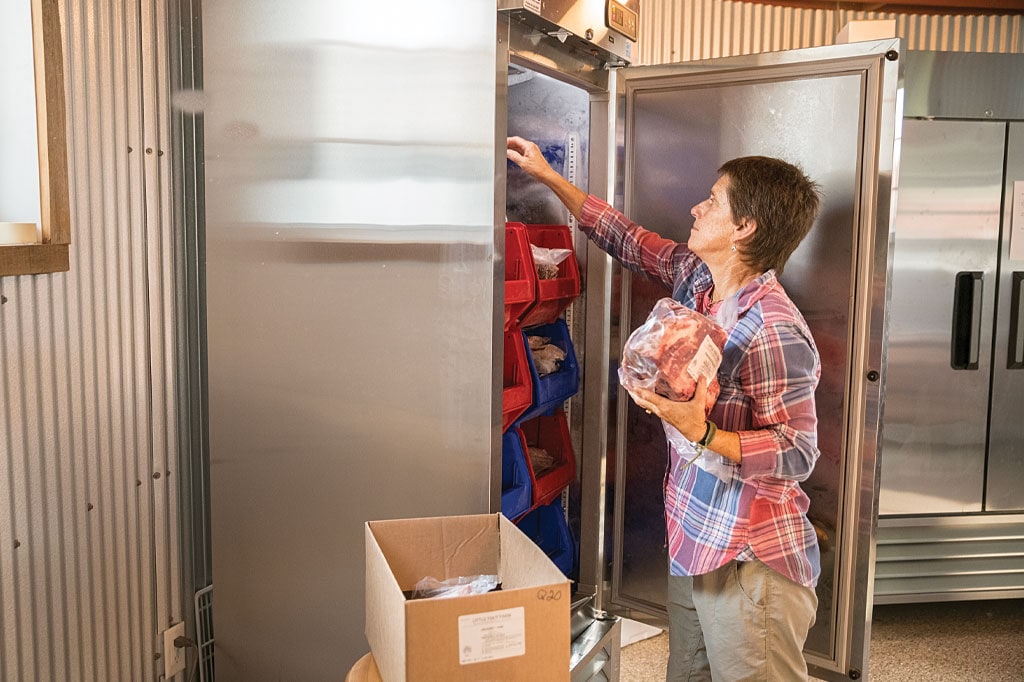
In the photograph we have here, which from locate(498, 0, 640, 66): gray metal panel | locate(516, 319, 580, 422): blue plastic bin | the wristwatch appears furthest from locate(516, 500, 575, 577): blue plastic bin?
locate(498, 0, 640, 66): gray metal panel

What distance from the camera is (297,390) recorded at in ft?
6.74

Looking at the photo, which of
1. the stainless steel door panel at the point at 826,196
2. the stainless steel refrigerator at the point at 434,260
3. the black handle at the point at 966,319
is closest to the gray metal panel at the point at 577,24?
the stainless steel refrigerator at the point at 434,260

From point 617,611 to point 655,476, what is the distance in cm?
41

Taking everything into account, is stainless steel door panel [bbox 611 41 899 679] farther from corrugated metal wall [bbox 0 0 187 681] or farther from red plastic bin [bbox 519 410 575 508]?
corrugated metal wall [bbox 0 0 187 681]

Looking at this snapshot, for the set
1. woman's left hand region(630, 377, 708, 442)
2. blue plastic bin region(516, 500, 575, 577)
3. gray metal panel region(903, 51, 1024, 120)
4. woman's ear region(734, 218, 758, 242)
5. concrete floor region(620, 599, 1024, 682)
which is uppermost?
gray metal panel region(903, 51, 1024, 120)

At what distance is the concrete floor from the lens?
3.09 meters

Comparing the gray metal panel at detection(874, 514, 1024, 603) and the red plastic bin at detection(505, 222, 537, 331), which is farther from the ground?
the red plastic bin at detection(505, 222, 537, 331)

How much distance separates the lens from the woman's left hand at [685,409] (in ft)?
5.56

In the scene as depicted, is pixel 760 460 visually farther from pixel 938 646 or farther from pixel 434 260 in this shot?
pixel 938 646

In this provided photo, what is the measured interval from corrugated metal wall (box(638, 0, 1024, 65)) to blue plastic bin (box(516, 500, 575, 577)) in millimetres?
2133

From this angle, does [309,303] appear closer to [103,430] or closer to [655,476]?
[103,430]

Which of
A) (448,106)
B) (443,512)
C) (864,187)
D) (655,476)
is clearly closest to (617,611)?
(655,476)

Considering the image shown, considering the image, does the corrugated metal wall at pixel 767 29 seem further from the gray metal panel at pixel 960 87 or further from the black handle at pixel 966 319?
the black handle at pixel 966 319

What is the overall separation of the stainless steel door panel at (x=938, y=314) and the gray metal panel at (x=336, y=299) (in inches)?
85.9
